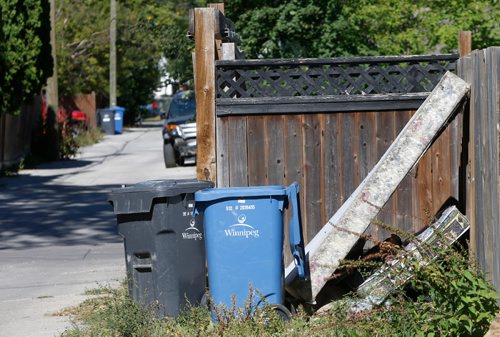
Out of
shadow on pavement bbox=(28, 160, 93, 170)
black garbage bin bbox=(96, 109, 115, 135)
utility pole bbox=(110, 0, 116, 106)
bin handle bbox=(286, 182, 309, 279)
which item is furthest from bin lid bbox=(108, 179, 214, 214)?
black garbage bin bbox=(96, 109, 115, 135)

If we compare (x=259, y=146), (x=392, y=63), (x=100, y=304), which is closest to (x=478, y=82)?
(x=392, y=63)

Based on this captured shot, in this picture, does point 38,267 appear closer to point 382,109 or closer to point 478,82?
point 382,109

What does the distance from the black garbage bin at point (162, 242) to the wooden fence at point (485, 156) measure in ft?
6.96

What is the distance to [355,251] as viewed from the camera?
29.5 ft

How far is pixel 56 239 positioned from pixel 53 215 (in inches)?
110

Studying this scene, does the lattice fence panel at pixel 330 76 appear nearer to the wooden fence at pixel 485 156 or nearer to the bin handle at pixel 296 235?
the wooden fence at pixel 485 156

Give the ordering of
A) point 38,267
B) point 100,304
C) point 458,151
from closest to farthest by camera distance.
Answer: point 100,304
point 458,151
point 38,267

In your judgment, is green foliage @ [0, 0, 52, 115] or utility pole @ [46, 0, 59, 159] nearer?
green foliage @ [0, 0, 52, 115]

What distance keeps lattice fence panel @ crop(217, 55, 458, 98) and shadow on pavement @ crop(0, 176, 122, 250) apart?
5233 millimetres

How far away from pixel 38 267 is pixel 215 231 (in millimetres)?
4939

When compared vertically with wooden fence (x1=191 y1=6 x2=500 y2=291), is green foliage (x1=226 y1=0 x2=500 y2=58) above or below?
above

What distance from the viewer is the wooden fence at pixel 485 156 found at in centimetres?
705

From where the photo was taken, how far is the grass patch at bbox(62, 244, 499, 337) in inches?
253

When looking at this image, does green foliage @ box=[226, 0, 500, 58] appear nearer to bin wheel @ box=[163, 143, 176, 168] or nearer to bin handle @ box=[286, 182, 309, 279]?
bin wheel @ box=[163, 143, 176, 168]
